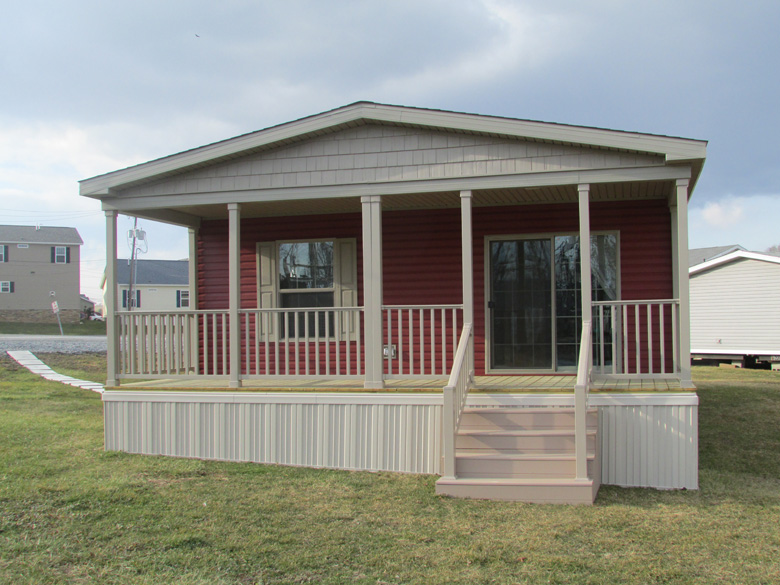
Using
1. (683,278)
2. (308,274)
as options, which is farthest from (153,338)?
(683,278)

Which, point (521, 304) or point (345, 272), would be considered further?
point (345, 272)

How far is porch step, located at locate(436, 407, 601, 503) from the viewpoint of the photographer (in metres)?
5.80

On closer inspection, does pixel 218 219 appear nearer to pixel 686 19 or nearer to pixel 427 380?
pixel 427 380

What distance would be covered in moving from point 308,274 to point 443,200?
7.18 feet

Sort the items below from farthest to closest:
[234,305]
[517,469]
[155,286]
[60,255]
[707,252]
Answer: [155,286] → [60,255] → [707,252] → [234,305] → [517,469]

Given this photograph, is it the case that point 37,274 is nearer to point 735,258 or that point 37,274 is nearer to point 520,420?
point 735,258

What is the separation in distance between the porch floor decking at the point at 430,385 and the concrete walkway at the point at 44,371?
25.4 ft

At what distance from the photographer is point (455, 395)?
247 inches

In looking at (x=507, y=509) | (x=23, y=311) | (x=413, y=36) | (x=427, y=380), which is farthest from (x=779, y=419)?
(x=23, y=311)

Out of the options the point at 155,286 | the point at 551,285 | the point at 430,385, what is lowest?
the point at 430,385

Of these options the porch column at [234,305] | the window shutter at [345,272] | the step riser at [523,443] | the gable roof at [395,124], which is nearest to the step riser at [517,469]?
the step riser at [523,443]

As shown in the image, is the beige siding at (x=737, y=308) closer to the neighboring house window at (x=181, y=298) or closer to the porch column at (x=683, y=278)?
the porch column at (x=683, y=278)

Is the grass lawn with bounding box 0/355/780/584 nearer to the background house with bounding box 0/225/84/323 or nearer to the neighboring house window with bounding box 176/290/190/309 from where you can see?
the background house with bounding box 0/225/84/323

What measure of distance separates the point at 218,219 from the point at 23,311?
36.4m
